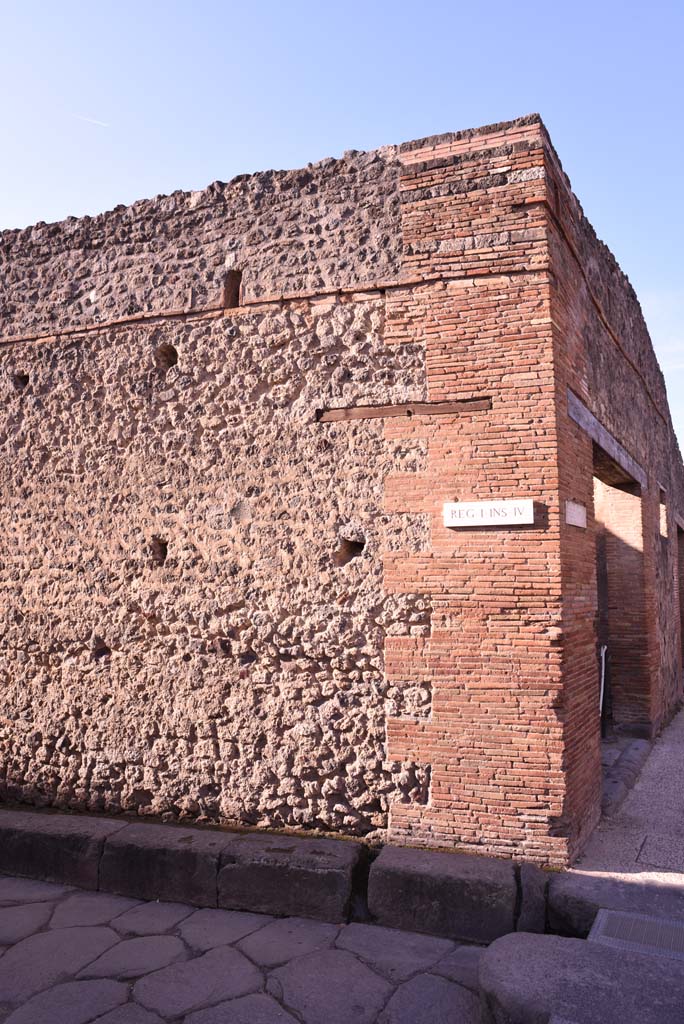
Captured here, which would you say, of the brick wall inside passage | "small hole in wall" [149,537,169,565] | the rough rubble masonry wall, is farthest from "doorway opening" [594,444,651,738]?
"small hole in wall" [149,537,169,565]

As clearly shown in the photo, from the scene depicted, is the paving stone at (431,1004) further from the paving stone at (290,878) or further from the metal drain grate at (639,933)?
the paving stone at (290,878)

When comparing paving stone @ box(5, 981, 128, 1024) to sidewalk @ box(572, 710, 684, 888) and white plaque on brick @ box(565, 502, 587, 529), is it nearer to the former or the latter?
sidewalk @ box(572, 710, 684, 888)

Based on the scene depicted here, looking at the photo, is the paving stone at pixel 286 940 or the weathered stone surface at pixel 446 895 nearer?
the paving stone at pixel 286 940

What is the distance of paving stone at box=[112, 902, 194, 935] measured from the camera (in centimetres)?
384

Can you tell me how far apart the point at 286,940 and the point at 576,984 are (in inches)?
59.2

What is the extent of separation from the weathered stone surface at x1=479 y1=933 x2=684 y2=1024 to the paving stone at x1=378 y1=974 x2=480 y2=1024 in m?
0.21

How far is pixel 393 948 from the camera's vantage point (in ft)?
11.8

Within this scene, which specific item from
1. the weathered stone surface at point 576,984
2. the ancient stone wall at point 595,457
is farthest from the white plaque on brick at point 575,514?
the weathered stone surface at point 576,984

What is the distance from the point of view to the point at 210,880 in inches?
162

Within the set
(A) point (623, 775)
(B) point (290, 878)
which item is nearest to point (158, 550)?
(B) point (290, 878)

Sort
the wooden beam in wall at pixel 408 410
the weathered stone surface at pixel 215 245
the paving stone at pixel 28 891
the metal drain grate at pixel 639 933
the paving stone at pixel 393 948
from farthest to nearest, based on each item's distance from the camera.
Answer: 1. the weathered stone surface at pixel 215 245
2. the wooden beam in wall at pixel 408 410
3. the paving stone at pixel 28 891
4. the paving stone at pixel 393 948
5. the metal drain grate at pixel 639 933

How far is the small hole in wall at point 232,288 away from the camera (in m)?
5.02

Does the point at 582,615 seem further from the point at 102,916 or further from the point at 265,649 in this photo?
the point at 102,916

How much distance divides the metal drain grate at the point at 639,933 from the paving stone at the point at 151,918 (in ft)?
6.88
